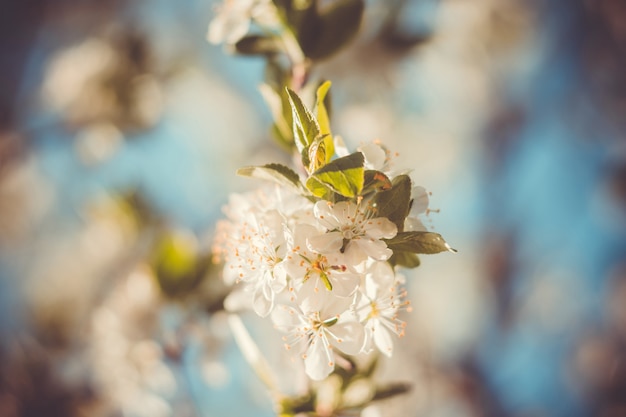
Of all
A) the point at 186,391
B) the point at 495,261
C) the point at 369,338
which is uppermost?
the point at 495,261

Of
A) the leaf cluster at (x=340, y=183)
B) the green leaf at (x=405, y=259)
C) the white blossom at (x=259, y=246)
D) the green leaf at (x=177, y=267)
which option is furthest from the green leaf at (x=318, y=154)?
the green leaf at (x=177, y=267)

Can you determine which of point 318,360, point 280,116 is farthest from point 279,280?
point 280,116

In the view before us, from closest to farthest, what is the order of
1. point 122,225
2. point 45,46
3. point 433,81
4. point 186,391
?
1. point 186,391
2. point 122,225
3. point 433,81
4. point 45,46

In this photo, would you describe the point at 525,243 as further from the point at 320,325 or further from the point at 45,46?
the point at 45,46

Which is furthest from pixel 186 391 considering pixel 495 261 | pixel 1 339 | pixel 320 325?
pixel 495 261

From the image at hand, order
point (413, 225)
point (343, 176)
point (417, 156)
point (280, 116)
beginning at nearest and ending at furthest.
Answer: point (343, 176)
point (413, 225)
point (280, 116)
point (417, 156)

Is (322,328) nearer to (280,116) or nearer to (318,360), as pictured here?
(318,360)

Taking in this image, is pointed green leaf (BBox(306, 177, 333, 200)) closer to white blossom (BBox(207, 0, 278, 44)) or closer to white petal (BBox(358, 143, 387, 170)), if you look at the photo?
white petal (BBox(358, 143, 387, 170))

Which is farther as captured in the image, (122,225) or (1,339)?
(1,339)
